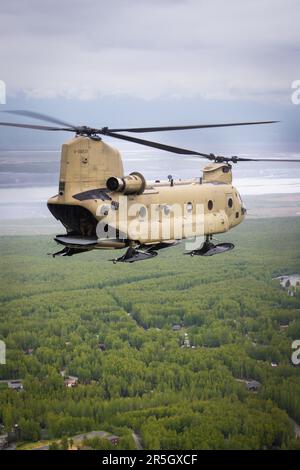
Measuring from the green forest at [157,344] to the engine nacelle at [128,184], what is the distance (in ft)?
42.2

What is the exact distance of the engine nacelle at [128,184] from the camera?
13867 mm

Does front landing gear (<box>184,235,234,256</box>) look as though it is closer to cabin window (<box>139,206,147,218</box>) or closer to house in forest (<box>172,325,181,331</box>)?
cabin window (<box>139,206,147,218</box>)

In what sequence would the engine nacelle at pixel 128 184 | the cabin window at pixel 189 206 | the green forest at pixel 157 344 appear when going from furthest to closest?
the green forest at pixel 157 344
the cabin window at pixel 189 206
the engine nacelle at pixel 128 184

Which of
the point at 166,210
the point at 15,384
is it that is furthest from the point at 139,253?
the point at 15,384

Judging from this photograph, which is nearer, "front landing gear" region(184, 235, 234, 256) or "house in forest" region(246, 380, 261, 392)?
"front landing gear" region(184, 235, 234, 256)

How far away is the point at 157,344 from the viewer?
3238 centimetres

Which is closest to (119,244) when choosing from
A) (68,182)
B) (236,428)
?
(68,182)

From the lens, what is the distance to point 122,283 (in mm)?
38469

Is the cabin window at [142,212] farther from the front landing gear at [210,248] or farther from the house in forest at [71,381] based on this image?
the house in forest at [71,381]

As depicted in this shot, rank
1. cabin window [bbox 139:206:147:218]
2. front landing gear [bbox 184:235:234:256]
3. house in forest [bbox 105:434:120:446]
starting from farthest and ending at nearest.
Result: house in forest [bbox 105:434:120:446] → front landing gear [bbox 184:235:234:256] → cabin window [bbox 139:206:147:218]

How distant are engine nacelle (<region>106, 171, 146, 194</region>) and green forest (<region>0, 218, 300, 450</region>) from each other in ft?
42.2

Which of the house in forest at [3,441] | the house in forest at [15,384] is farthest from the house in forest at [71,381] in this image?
the house in forest at [3,441]

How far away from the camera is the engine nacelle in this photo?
13867mm

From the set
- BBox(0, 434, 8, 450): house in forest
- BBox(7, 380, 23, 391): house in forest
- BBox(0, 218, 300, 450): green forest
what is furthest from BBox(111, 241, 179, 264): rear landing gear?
BBox(7, 380, 23, 391): house in forest
